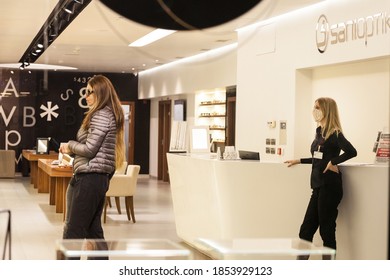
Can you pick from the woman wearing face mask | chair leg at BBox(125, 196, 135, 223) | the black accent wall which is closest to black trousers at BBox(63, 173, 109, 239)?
the black accent wall

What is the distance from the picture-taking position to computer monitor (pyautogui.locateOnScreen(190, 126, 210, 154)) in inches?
333

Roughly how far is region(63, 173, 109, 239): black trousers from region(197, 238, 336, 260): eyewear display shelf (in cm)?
80

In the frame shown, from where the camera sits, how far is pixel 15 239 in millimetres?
4855

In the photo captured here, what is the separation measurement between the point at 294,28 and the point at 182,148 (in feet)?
10.2

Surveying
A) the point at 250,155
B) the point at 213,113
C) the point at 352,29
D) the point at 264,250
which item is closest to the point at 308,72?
the point at 352,29

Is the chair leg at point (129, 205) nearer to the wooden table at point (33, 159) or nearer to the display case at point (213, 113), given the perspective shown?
the wooden table at point (33, 159)

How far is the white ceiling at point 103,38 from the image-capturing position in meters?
4.42

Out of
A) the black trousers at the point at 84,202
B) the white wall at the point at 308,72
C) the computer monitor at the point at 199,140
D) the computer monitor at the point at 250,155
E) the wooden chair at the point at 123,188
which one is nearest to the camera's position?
the black trousers at the point at 84,202

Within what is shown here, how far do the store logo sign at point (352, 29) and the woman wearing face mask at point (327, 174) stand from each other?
3.25 ft

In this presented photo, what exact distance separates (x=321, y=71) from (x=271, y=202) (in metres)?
1.63

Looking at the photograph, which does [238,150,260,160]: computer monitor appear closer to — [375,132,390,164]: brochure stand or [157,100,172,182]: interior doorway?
[157,100,172,182]: interior doorway

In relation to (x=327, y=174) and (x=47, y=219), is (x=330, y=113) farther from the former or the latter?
(x=47, y=219)

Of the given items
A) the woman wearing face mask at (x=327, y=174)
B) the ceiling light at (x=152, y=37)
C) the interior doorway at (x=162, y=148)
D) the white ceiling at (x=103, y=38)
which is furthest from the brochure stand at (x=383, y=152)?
the interior doorway at (x=162, y=148)

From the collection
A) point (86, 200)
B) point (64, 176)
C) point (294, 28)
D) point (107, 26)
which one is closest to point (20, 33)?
point (107, 26)
